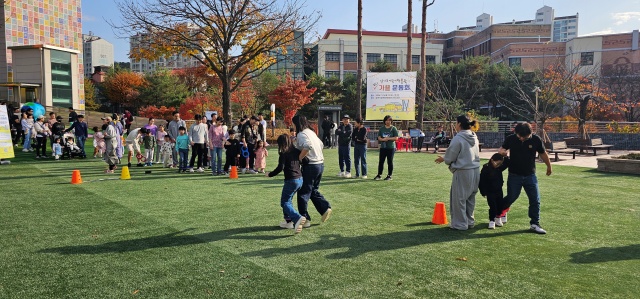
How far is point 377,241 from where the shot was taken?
20.1 feet

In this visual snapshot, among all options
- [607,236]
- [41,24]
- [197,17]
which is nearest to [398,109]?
[197,17]

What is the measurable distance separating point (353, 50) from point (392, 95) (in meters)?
43.1

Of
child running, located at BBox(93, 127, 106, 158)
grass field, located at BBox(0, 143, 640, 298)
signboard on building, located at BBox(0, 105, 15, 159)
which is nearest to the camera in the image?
grass field, located at BBox(0, 143, 640, 298)

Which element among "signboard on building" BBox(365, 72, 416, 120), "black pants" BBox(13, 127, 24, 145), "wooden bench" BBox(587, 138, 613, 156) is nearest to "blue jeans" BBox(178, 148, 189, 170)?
"black pants" BBox(13, 127, 24, 145)

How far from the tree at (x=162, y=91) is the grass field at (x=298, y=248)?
33.2 m

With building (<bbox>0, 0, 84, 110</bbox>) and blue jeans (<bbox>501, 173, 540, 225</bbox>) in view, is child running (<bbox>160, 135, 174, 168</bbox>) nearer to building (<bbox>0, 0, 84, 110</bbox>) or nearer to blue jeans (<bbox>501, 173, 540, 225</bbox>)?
blue jeans (<bbox>501, 173, 540, 225</bbox>)

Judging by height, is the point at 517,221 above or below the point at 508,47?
below

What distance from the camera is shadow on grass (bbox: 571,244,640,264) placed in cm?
538

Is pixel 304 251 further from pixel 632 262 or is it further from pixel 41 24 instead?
pixel 41 24

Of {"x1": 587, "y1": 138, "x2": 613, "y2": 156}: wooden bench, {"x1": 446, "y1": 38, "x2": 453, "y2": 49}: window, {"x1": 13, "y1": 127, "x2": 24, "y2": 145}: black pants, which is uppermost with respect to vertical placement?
{"x1": 446, "y1": 38, "x2": 453, "y2": 49}: window

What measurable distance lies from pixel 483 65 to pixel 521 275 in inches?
1705

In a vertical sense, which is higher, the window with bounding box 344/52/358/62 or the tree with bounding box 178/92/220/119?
the window with bounding box 344/52/358/62

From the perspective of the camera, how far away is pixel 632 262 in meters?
5.31

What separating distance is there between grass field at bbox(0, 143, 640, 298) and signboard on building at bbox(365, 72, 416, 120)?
15087 mm
